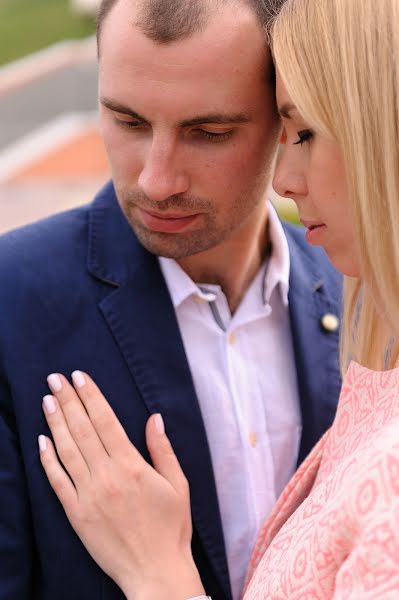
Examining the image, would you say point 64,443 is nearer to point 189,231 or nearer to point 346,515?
point 189,231

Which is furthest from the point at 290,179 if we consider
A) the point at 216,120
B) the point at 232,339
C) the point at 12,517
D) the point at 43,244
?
the point at 12,517

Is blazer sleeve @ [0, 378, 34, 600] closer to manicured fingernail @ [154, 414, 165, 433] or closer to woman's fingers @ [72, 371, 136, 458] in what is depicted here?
woman's fingers @ [72, 371, 136, 458]

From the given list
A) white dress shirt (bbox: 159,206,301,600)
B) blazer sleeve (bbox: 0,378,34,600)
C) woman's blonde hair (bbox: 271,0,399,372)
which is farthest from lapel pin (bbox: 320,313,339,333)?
blazer sleeve (bbox: 0,378,34,600)

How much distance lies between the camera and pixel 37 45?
68.8 feet

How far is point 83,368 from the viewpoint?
235 cm

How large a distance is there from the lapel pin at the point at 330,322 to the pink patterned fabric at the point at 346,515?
0.36m

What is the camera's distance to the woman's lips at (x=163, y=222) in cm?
237

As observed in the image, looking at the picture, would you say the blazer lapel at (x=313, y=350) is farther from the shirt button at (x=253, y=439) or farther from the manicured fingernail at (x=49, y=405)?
the manicured fingernail at (x=49, y=405)

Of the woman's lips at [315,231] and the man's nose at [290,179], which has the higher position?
the man's nose at [290,179]

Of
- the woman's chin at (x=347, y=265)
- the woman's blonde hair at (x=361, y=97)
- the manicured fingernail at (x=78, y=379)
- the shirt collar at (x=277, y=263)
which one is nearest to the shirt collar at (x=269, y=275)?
the shirt collar at (x=277, y=263)

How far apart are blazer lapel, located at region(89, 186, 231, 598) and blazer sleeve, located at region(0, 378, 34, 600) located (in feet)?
1.10

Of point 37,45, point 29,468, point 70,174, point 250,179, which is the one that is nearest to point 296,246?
point 250,179

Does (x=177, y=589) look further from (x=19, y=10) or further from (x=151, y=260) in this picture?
(x=19, y=10)

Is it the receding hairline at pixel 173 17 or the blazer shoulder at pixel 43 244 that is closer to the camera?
the receding hairline at pixel 173 17
